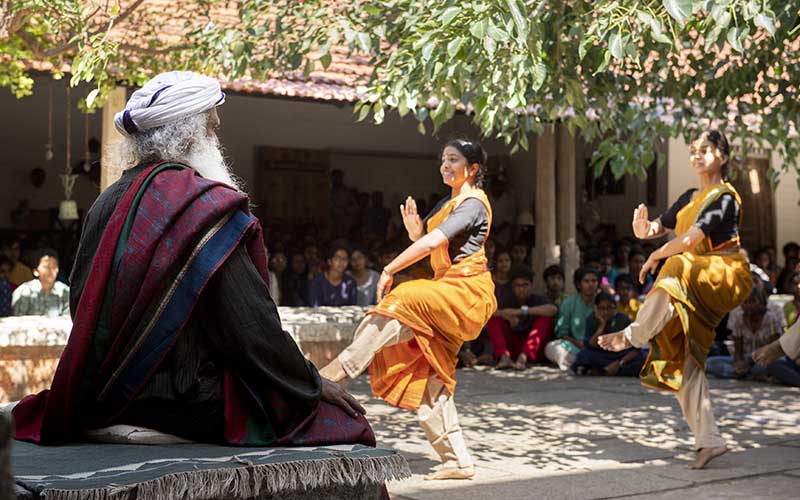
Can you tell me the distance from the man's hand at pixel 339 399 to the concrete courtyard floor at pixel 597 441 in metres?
2.16

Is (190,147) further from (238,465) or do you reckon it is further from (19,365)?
(19,365)

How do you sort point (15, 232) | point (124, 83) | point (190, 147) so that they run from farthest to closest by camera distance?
point (15, 232) < point (124, 83) < point (190, 147)

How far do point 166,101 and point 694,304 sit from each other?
3750mm

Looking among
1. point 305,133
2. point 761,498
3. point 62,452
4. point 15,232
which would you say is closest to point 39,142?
point 15,232

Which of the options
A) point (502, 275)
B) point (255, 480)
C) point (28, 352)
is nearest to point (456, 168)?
point (255, 480)

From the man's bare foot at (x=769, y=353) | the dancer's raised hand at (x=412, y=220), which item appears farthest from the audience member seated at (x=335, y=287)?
the man's bare foot at (x=769, y=353)

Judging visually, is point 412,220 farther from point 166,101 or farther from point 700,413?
point 166,101

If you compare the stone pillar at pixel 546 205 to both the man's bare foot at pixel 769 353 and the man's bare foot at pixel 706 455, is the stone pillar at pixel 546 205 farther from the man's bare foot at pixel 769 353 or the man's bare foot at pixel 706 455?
the man's bare foot at pixel 769 353

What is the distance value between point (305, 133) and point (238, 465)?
12508mm

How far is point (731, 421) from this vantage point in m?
8.25

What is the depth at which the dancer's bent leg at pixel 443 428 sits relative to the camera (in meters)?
5.95

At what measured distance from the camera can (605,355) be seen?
36.3 ft

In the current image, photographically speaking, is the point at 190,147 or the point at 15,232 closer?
the point at 190,147

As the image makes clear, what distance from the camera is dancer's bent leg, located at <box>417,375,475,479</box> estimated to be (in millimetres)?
5945
